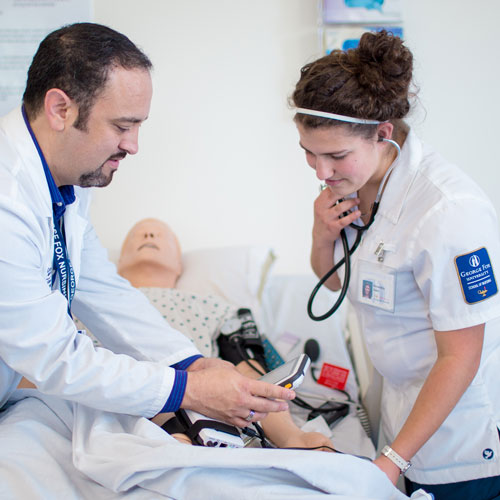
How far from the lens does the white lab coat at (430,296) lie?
3.60ft

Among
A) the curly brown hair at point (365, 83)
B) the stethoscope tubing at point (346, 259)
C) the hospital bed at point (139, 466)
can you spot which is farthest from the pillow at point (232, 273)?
the curly brown hair at point (365, 83)

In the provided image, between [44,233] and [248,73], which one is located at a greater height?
[248,73]

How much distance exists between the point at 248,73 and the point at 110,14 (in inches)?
28.5


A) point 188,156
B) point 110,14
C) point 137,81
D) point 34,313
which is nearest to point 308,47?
point 188,156

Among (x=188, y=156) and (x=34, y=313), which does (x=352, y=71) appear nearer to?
(x=34, y=313)

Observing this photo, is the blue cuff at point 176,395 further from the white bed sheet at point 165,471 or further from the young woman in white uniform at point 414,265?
the young woman in white uniform at point 414,265

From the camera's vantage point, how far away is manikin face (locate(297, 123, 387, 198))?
1.20 m

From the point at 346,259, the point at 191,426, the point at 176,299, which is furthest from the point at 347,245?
the point at 176,299

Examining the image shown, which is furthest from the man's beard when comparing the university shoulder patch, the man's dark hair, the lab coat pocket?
the lab coat pocket

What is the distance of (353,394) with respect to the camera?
6.14 feet

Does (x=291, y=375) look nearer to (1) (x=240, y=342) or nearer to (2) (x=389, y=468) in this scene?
(2) (x=389, y=468)

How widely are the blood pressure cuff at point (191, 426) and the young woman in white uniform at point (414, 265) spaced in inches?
13.7

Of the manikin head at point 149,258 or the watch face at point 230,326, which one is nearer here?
the watch face at point 230,326

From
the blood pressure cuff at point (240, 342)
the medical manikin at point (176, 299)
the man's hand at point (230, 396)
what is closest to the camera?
the man's hand at point (230, 396)
